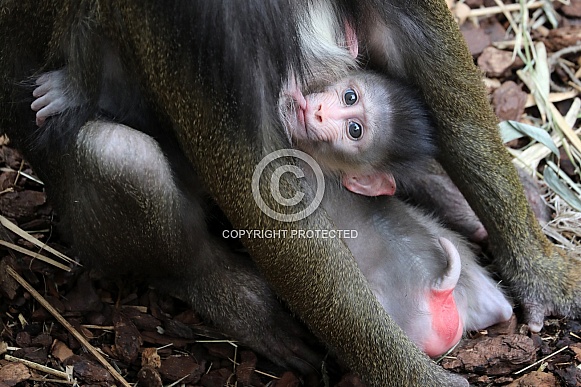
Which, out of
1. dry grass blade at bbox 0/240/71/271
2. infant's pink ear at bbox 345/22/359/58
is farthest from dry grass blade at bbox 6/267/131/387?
infant's pink ear at bbox 345/22/359/58

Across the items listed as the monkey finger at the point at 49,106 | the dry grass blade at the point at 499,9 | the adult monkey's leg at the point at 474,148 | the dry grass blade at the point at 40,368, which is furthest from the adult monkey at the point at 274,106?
the dry grass blade at the point at 499,9

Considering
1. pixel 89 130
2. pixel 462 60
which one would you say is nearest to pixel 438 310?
pixel 462 60

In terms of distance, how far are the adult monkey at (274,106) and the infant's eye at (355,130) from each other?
32 cm

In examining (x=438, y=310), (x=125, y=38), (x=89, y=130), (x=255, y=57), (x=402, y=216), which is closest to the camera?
(x=255, y=57)

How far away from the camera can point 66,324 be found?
12.7 ft

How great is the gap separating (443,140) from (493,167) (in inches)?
9.5

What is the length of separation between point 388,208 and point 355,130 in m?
0.50

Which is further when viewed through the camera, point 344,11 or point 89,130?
point 344,11

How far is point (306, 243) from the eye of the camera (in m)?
3.11

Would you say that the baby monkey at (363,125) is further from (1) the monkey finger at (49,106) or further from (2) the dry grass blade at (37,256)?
(2) the dry grass blade at (37,256)

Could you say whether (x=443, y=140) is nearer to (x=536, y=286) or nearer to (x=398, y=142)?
(x=398, y=142)

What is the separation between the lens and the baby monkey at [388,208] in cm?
354

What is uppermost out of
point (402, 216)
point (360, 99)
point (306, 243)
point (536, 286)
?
point (360, 99)

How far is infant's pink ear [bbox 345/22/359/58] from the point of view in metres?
3.58
